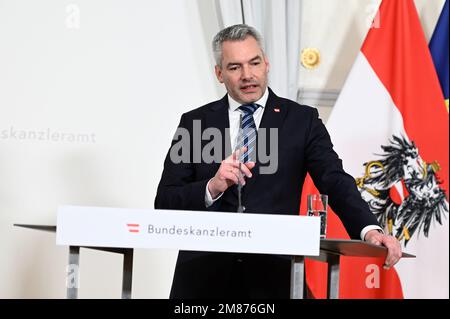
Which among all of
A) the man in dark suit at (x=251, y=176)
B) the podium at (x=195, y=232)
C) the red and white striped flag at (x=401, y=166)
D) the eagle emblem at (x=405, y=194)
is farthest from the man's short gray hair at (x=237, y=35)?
the eagle emblem at (x=405, y=194)

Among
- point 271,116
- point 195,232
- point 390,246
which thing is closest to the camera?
point 195,232

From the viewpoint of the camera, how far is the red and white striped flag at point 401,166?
3812mm

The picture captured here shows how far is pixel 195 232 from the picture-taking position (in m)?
1.91

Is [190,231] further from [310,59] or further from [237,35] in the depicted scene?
[310,59]

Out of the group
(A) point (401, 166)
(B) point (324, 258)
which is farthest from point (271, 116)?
(A) point (401, 166)

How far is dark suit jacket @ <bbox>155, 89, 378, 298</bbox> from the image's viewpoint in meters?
2.42

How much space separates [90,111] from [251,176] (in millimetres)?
1970

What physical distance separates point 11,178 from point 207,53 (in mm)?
1247

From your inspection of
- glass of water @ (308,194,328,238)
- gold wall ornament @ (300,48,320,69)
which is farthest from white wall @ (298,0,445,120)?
glass of water @ (308,194,328,238)

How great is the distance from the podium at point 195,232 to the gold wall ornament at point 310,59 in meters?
2.42

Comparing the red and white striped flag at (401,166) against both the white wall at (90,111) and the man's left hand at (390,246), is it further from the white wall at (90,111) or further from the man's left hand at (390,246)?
the man's left hand at (390,246)

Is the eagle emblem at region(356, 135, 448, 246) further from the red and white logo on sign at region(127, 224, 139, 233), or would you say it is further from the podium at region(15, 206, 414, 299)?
the red and white logo on sign at region(127, 224, 139, 233)

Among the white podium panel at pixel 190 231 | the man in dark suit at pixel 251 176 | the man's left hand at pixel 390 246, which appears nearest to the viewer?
the white podium panel at pixel 190 231

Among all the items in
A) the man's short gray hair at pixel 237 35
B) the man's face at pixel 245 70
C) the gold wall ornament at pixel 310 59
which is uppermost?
the gold wall ornament at pixel 310 59
